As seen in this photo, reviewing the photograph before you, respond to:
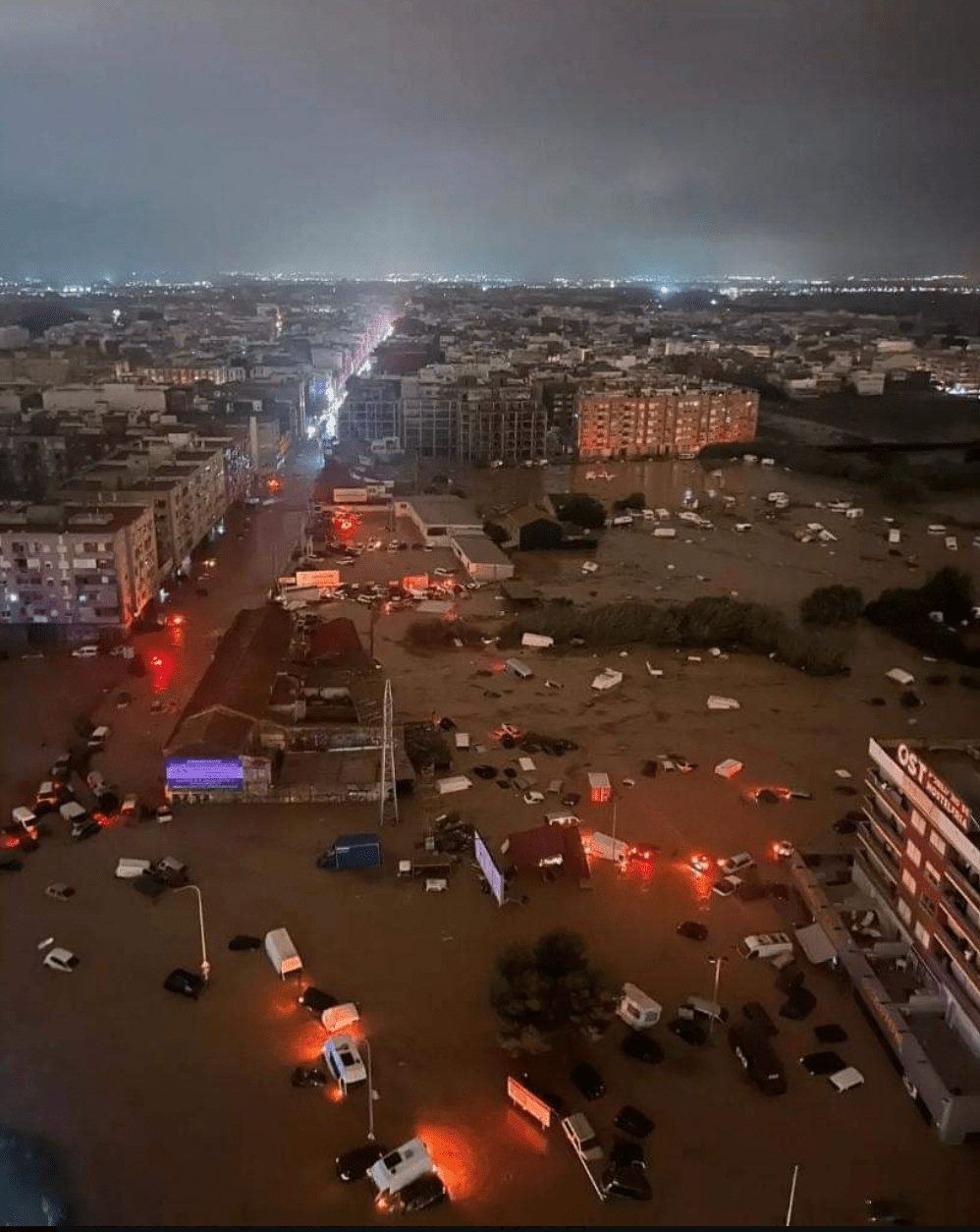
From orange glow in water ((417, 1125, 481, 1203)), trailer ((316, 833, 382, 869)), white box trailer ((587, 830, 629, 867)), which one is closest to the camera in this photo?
orange glow in water ((417, 1125, 481, 1203))

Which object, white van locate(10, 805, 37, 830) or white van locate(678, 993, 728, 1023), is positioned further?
white van locate(10, 805, 37, 830)

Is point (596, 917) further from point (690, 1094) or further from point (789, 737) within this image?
point (789, 737)

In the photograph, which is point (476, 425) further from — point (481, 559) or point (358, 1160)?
point (358, 1160)

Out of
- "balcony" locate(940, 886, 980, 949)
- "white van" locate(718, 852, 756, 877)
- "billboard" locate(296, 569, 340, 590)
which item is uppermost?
"balcony" locate(940, 886, 980, 949)

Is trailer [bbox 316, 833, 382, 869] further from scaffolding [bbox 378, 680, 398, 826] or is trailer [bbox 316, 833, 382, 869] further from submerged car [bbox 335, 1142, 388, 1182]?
submerged car [bbox 335, 1142, 388, 1182]

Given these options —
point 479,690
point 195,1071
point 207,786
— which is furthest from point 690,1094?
point 479,690

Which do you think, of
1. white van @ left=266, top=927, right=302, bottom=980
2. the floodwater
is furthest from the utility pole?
white van @ left=266, top=927, right=302, bottom=980
